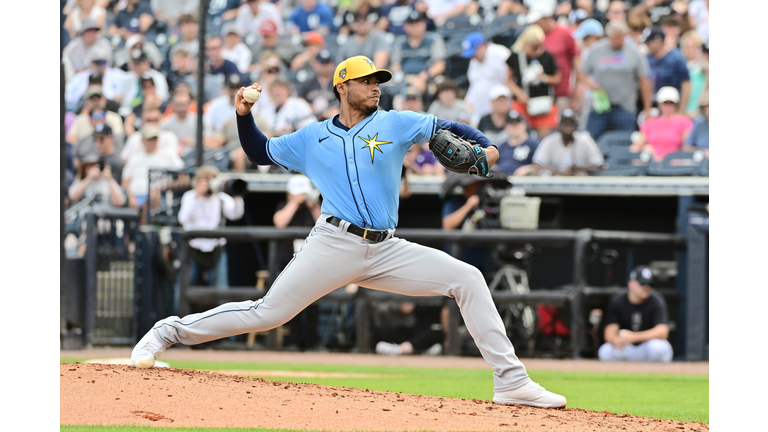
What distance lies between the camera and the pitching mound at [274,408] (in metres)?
4.16

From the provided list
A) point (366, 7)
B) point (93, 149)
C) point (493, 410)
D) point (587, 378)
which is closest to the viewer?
point (493, 410)

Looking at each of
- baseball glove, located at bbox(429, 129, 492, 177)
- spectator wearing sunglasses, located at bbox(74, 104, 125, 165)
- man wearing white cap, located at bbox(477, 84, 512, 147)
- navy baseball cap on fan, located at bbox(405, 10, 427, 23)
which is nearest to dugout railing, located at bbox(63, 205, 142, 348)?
spectator wearing sunglasses, located at bbox(74, 104, 125, 165)

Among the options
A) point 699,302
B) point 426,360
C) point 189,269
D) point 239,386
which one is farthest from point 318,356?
point 239,386

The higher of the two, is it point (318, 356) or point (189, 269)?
point (189, 269)

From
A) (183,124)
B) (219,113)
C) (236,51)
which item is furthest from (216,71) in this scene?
(183,124)

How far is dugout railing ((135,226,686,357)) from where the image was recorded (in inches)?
366

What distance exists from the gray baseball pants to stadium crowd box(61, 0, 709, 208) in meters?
6.10

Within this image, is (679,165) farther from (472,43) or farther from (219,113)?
(219,113)

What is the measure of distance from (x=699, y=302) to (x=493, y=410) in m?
Answer: 5.47

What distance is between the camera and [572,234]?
9.40 metres

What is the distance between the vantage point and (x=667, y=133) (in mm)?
10750

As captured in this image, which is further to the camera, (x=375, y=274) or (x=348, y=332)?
(x=348, y=332)

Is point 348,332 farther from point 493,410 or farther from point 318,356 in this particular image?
point 493,410

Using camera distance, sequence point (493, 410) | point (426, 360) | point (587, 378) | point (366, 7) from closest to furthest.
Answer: point (493, 410) → point (587, 378) → point (426, 360) → point (366, 7)
